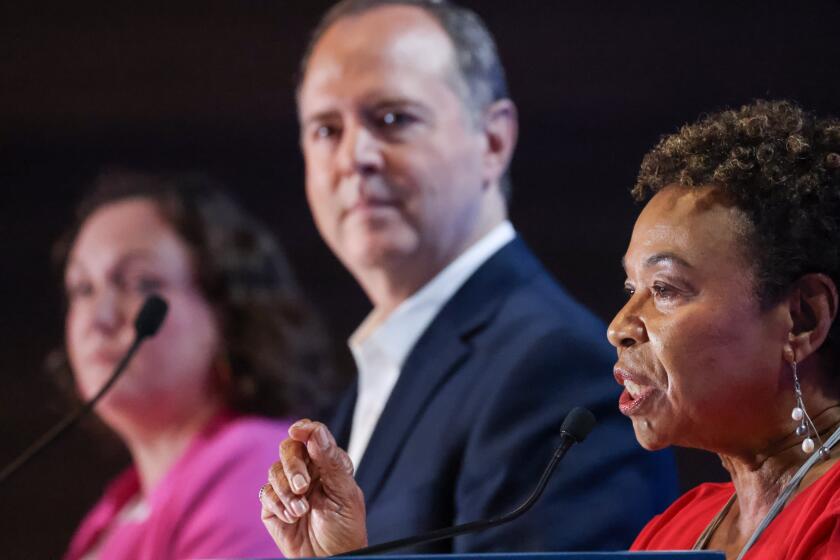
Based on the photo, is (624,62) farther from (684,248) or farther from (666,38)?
(684,248)

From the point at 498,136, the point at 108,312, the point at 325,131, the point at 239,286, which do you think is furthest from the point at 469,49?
the point at 108,312

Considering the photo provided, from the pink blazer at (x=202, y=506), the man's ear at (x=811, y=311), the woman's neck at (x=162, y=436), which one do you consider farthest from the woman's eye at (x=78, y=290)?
the man's ear at (x=811, y=311)

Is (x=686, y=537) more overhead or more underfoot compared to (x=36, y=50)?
more underfoot

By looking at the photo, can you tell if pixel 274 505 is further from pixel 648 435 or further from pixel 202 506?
pixel 202 506

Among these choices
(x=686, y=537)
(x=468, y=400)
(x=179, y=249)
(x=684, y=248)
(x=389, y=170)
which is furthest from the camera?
(x=179, y=249)

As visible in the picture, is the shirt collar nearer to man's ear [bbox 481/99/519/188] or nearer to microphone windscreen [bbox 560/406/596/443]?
man's ear [bbox 481/99/519/188]

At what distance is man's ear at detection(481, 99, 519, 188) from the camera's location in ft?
10.4

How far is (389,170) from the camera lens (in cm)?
311

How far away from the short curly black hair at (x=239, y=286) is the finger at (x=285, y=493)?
148 centimetres

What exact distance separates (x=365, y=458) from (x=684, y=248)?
1170 millimetres

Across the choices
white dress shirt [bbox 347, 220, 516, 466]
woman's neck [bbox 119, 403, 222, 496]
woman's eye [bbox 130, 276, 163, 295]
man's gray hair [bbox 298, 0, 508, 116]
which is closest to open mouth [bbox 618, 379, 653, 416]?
white dress shirt [bbox 347, 220, 516, 466]

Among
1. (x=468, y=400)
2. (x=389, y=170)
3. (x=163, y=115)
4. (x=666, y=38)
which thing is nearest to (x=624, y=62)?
(x=666, y=38)

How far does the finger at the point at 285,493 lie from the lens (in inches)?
78.5

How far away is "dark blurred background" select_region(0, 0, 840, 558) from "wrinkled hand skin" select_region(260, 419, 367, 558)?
48.9 inches
